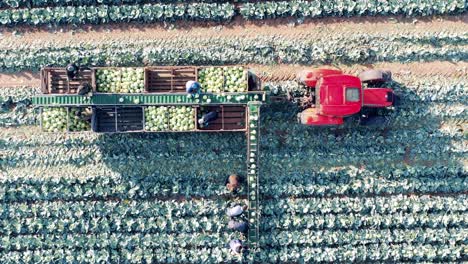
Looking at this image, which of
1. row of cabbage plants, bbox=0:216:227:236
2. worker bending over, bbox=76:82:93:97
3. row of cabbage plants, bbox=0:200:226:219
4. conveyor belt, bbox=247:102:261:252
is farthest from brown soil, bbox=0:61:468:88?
worker bending over, bbox=76:82:93:97

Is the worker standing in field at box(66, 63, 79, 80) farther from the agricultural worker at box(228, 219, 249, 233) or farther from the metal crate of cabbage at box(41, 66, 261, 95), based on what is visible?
the agricultural worker at box(228, 219, 249, 233)

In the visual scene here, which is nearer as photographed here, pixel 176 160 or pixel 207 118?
pixel 207 118

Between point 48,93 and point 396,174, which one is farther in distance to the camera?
point 396,174

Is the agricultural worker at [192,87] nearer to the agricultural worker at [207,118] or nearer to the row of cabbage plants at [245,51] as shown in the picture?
the agricultural worker at [207,118]

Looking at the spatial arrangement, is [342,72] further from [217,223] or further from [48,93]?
[48,93]

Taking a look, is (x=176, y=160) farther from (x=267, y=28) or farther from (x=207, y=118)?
(x=267, y=28)

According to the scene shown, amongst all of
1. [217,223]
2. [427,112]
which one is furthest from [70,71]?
[427,112]

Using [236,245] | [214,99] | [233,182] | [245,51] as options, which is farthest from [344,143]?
[236,245]
